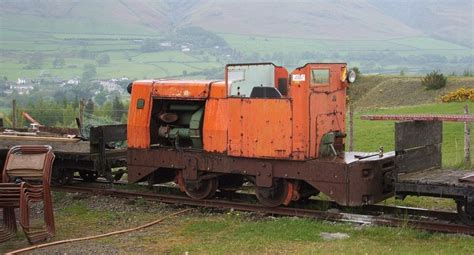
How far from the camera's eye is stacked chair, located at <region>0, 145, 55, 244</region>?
8836 mm

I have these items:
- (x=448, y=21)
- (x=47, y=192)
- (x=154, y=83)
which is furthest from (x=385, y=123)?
(x=448, y=21)

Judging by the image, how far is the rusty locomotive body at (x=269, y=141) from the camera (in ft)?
32.9

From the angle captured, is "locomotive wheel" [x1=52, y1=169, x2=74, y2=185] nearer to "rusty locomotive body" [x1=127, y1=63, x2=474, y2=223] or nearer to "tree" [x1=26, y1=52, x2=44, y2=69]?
"rusty locomotive body" [x1=127, y1=63, x2=474, y2=223]

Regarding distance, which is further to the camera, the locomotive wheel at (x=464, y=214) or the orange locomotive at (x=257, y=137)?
the orange locomotive at (x=257, y=137)

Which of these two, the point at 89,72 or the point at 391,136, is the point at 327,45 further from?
the point at 391,136

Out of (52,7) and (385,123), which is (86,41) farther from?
(385,123)

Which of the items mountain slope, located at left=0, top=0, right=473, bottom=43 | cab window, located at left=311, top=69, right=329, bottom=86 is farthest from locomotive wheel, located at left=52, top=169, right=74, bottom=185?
mountain slope, located at left=0, top=0, right=473, bottom=43

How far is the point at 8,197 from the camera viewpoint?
8859 millimetres

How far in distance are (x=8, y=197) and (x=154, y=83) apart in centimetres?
417

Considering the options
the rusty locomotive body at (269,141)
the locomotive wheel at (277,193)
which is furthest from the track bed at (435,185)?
the locomotive wheel at (277,193)

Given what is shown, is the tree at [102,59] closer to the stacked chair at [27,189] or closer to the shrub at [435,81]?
the shrub at [435,81]

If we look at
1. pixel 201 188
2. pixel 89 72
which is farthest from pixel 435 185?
pixel 89 72

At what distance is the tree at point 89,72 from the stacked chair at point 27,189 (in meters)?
56.7

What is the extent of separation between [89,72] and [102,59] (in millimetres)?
13962
